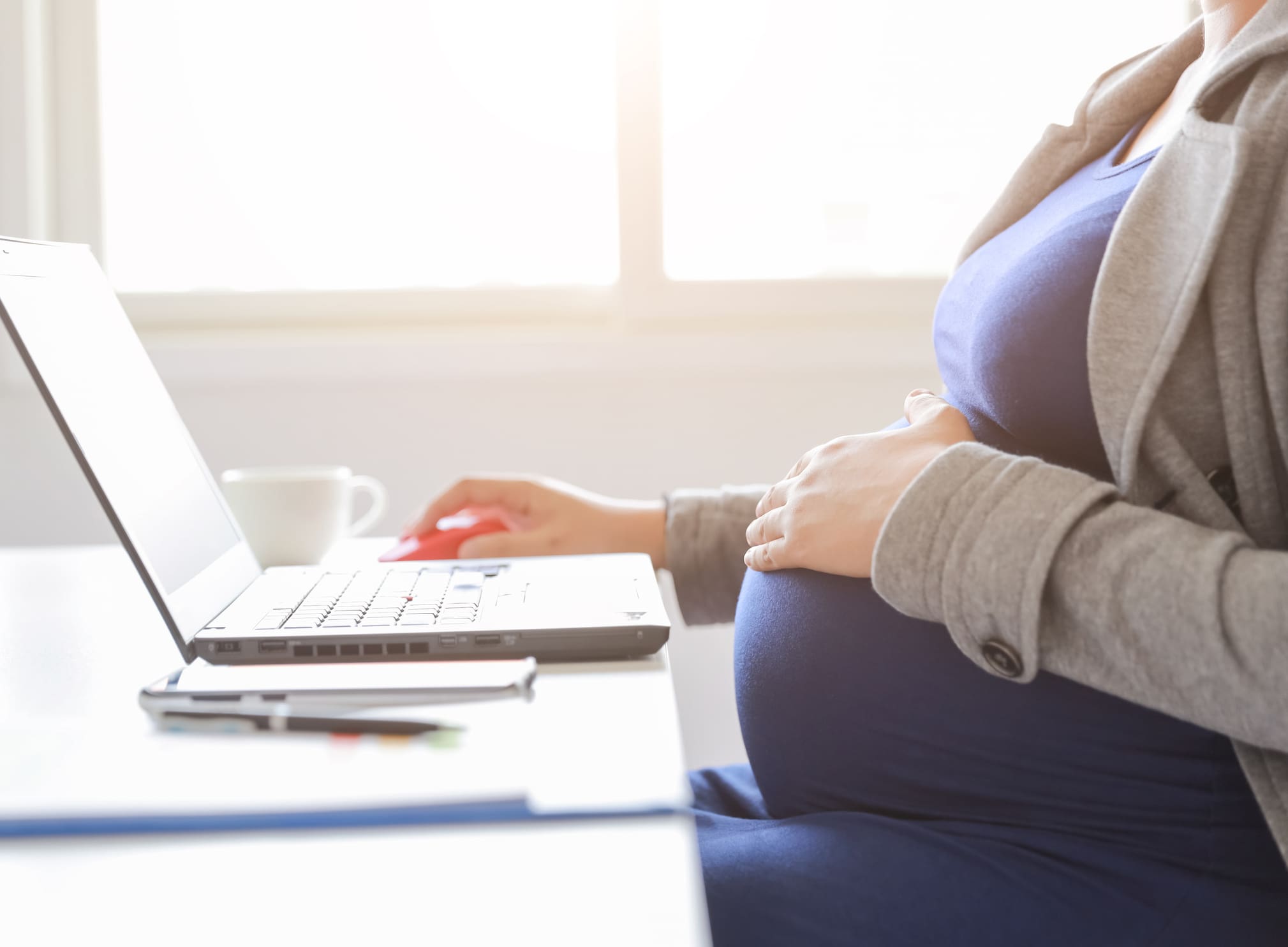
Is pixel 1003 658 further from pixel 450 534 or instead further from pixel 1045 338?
pixel 450 534

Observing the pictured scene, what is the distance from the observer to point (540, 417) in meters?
1.52

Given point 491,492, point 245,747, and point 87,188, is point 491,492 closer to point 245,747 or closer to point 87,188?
point 245,747

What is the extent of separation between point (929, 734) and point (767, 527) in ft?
0.57

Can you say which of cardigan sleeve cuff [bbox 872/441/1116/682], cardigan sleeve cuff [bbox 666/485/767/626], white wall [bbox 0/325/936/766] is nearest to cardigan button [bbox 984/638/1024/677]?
cardigan sleeve cuff [bbox 872/441/1116/682]

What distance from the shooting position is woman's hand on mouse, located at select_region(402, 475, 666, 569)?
93cm

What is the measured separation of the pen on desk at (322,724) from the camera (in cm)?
42

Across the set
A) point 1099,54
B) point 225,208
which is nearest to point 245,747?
point 225,208

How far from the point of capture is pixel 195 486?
2.39 ft

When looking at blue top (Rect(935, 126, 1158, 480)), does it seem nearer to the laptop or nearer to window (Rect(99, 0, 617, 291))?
the laptop

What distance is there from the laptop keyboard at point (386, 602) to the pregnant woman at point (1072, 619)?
193mm

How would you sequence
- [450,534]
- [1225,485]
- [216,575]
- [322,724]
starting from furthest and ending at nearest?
[450,534] → [216,575] → [1225,485] → [322,724]

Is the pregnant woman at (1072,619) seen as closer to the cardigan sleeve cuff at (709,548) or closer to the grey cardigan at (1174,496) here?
the grey cardigan at (1174,496)

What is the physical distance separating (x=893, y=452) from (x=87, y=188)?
54.5 inches

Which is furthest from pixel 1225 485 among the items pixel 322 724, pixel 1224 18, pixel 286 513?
pixel 286 513
